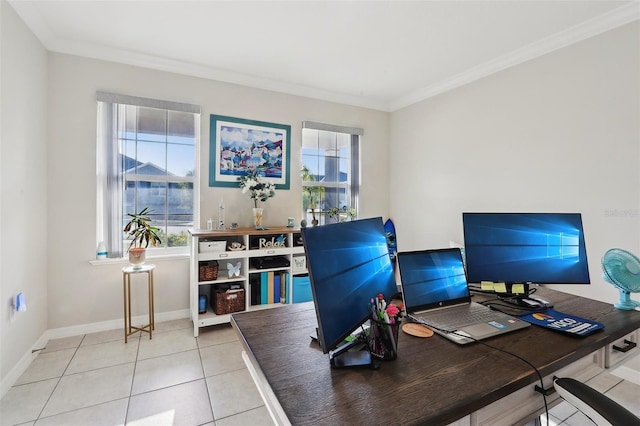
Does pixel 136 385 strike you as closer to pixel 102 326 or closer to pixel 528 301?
pixel 102 326

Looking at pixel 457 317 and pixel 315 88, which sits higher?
pixel 315 88

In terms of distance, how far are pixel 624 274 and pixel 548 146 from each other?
5.34 feet

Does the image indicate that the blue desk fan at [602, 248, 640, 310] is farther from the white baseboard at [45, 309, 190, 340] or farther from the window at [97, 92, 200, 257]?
the white baseboard at [45, 309, 190, 340]

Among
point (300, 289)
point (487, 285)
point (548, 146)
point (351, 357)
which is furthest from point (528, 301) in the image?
point (300, 289)

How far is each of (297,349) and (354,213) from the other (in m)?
3.10

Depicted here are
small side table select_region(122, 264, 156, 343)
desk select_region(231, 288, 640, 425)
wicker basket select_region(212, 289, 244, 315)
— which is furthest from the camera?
wicker basket select_region(212, 289, 244, 315)

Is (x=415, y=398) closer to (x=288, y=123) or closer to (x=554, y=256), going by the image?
(x=554, y=256)

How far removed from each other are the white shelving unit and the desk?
A: 1.82m

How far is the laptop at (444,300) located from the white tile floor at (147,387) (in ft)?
3.90

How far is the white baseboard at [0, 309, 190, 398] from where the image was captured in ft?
6.85

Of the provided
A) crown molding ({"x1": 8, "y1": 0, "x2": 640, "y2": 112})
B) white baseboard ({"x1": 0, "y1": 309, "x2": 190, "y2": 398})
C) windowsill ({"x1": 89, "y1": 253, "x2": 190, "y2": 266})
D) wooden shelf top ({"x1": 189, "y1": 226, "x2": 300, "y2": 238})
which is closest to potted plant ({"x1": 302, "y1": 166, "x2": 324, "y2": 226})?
wooden shelf top ({"x1": 189, "y1": 226, "x2": 300, "y2": 238})

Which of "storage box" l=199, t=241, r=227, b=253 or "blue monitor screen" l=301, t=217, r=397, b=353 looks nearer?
"blue monitor screen" l=301, t=217, r=397, b=353

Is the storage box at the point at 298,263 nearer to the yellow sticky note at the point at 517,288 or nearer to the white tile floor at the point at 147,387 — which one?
Result: the white tile floor at the point at 147,387

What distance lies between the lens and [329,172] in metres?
4.19
